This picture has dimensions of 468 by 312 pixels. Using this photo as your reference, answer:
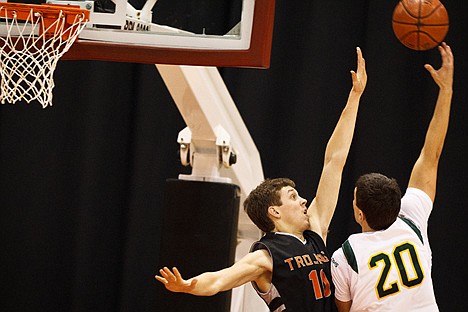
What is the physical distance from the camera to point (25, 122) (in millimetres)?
6926

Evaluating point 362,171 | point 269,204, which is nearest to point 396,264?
point 269,204

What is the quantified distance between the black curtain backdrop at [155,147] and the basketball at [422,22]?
2.43m

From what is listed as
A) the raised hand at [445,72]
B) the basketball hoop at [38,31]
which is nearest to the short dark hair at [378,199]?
the raised hand at [445,72]

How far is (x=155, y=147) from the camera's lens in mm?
6812

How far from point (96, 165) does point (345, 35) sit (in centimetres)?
228

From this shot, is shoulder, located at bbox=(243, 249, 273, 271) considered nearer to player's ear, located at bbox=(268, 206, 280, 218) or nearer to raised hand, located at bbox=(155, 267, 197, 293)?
player's ear, located at bbox=(268, 206, 280, 218)

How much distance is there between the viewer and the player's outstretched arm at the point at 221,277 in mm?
2891

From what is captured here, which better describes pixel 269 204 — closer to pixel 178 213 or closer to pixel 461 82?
pixel 178 213

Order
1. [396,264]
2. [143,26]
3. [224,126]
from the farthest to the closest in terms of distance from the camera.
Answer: [224,126] → [143,26] → [396,264]

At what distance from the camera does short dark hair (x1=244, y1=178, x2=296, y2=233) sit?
136 inches

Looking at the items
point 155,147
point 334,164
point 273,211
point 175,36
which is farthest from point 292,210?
point 155,147

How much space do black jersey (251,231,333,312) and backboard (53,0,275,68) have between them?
0.88 metres

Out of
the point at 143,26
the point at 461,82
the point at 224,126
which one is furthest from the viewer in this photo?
the point at 461,82

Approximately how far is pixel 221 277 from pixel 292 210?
53 cm
